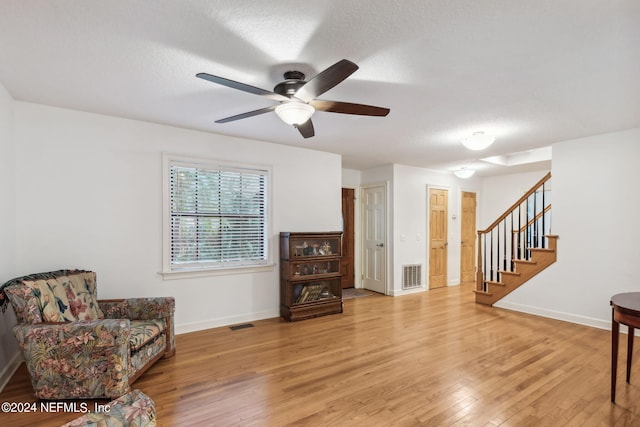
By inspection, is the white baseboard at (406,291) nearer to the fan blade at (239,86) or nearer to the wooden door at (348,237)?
the wooden door at (348,237)

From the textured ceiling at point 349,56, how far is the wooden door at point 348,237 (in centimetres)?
306

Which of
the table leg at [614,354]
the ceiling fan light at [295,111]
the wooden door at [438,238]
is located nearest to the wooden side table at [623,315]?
the table leg at [614,354]

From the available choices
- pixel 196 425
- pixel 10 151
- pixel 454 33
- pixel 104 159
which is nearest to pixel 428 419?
pixel 196 425

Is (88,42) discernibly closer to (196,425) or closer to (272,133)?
(272,133)

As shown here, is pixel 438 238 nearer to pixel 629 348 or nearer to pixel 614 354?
pixel 629 348

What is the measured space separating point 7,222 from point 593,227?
651 centimetres

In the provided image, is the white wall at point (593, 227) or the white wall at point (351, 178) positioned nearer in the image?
the white wall at point (593, 227)

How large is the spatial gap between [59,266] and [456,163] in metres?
6.08

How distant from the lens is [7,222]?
111 inches

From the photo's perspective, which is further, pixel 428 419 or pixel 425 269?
pixel 425 269

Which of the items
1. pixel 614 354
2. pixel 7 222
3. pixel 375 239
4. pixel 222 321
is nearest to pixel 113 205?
pixel 7 222

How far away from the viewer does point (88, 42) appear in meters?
2.00

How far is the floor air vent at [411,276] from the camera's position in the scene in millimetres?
6090

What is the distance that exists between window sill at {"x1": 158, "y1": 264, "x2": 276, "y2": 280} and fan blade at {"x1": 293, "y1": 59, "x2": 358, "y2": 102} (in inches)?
105
